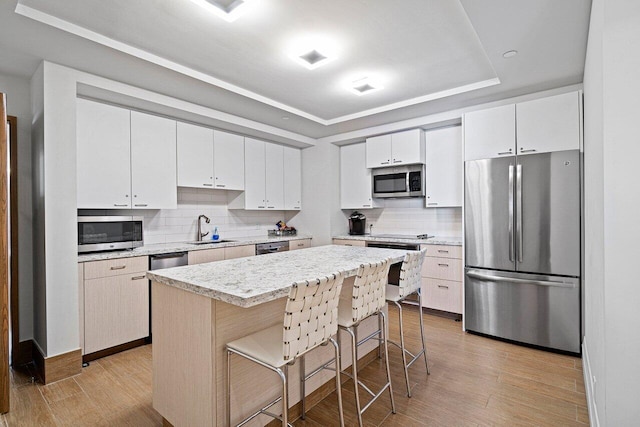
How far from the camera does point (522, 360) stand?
9.43ft

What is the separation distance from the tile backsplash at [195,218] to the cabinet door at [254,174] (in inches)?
14.3

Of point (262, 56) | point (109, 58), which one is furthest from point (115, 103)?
point (262, 56)

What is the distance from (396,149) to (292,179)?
1.80 meters

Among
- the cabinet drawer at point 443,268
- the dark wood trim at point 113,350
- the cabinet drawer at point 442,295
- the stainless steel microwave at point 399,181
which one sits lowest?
the dark wood trim at point 113,350

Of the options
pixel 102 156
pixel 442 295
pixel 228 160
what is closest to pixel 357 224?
pixel 442 295

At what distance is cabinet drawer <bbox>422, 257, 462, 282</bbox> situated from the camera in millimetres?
3887

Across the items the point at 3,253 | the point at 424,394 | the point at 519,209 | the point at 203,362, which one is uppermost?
the point at 519,209

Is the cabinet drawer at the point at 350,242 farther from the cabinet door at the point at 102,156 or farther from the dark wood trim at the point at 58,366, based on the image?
the dark wood trim at the point at 58,366

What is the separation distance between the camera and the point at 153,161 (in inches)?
139

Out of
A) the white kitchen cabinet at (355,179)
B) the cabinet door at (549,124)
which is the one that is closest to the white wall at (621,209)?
the cabinet door at (549,124)

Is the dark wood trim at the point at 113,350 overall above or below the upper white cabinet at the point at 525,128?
below

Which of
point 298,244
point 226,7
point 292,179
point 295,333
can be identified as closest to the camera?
point 295,333

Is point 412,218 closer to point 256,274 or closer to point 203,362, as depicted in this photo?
point 256,274

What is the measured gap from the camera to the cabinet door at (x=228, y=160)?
4.24m
